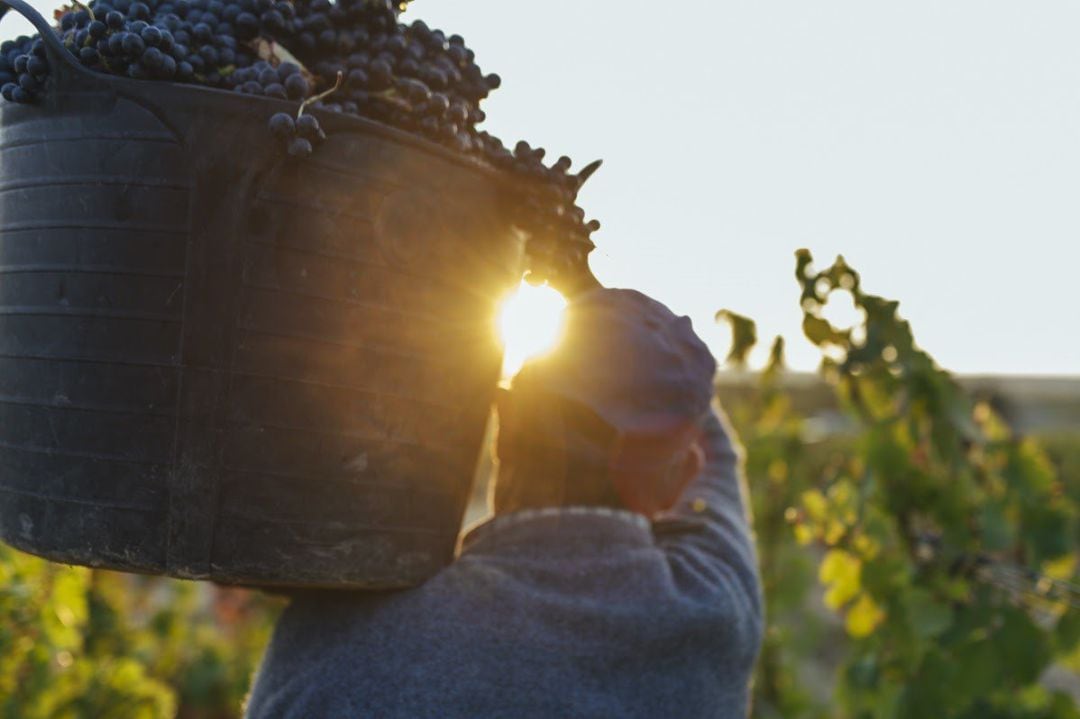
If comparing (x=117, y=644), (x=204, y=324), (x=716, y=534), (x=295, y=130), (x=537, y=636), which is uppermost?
(x=295, y=130)

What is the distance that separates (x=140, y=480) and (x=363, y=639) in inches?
13.8

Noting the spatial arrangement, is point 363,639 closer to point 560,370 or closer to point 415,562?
point 415,562

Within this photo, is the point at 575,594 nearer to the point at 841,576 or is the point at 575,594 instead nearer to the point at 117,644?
the point at 841,576

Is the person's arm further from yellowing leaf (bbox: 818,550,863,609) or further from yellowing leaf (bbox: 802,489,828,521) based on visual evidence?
yellowing leaf (bbox: 802,489,828,521)

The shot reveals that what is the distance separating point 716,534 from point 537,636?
0.36 metres

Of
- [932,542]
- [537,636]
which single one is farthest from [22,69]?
[932,542]

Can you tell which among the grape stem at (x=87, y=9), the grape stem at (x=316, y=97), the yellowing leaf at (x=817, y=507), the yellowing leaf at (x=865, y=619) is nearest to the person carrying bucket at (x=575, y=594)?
the grape stem at (x=316, y=97)

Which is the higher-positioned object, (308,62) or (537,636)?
(308,62)

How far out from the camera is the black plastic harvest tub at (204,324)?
112 centimetres

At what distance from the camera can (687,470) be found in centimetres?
161

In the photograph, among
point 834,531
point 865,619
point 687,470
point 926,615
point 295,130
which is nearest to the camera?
point 295,130

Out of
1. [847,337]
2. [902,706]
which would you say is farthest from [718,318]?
[902,706]

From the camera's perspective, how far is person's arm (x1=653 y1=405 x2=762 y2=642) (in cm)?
155

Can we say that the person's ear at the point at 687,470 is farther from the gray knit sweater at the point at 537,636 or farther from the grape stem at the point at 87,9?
the grape stem at the point at 87,9
